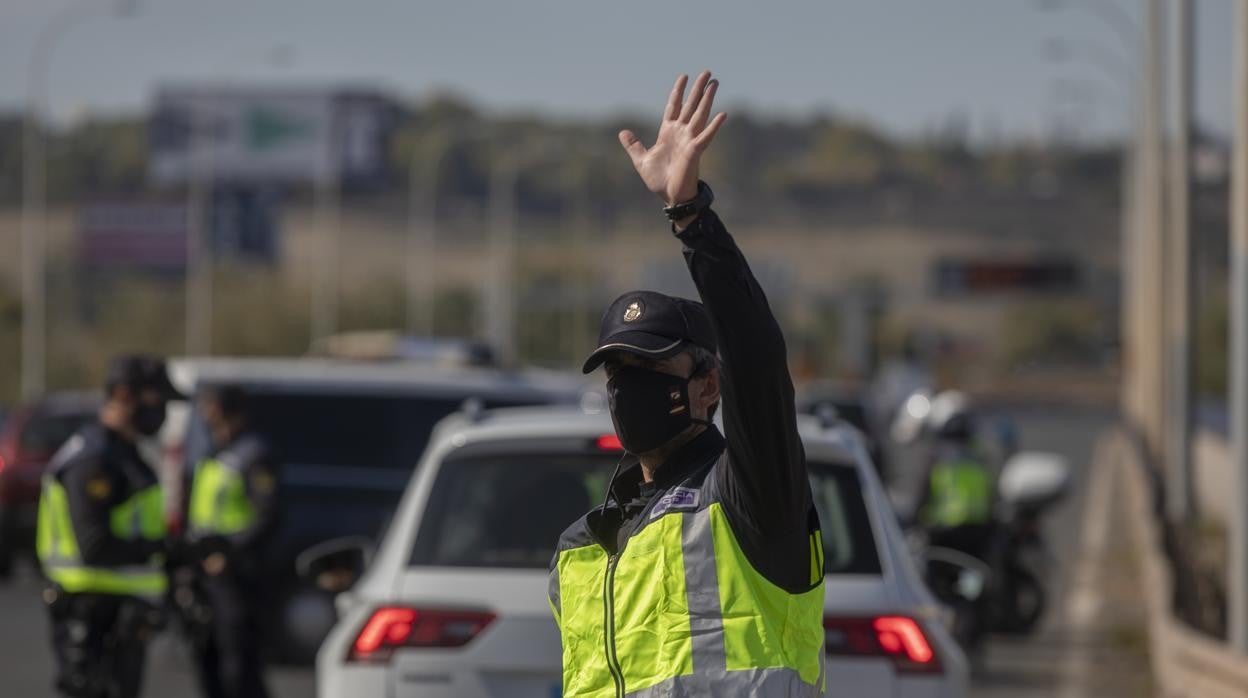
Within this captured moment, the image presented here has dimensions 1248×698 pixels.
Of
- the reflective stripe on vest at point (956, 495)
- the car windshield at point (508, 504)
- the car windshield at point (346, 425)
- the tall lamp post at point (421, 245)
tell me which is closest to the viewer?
the car windshield at point (508, 504)

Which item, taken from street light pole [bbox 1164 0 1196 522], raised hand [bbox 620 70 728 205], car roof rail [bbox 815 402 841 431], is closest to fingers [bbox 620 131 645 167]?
raised hand [bbox 620 70 728 205]

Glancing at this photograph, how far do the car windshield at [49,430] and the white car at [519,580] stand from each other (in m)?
13.4

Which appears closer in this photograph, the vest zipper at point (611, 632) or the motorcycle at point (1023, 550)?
the vest zipper at point (611, 632)

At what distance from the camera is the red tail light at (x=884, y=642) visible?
614 cm

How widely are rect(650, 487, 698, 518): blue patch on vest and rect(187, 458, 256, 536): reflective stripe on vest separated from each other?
646 centimetres

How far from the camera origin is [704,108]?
3.80 metres

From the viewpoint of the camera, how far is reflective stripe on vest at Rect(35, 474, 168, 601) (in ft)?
26.5

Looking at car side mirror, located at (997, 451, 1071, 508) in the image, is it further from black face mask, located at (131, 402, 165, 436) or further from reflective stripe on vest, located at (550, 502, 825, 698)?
reflective stripe on vest, located at (550, 502, 825, 698)

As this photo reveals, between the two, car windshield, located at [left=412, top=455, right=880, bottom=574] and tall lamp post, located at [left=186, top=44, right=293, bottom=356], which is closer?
car windshield, located at [left=412, top=455, right=880, bottom=574]

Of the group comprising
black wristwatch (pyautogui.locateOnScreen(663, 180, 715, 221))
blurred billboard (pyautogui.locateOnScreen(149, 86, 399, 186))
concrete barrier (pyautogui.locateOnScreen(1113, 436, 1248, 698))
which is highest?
blurred billboard (pyautogui.locateOnScreen(149, 86, 399, 186))

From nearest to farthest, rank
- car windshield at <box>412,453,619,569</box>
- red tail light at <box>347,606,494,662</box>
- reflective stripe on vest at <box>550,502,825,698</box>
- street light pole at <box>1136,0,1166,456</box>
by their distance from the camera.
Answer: reflective stripe on vest at <box>550,502,825,698</box> < red tail light at <box>347,606,494,662</box> < car windshield at <box>412,453,619,569</box> < street light pole at <box>1136,0,1166,456</box>

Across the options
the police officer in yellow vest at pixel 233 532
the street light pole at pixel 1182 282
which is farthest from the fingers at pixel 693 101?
the street light pole at pixel 1182 282

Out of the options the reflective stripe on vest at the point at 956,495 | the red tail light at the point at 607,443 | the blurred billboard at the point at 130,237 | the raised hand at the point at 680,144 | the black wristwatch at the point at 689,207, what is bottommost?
the reflective stripe on vest at the point at 956,495

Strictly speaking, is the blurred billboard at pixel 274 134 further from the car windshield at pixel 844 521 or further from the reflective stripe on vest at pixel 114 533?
the car windshield at pixel 844 521
